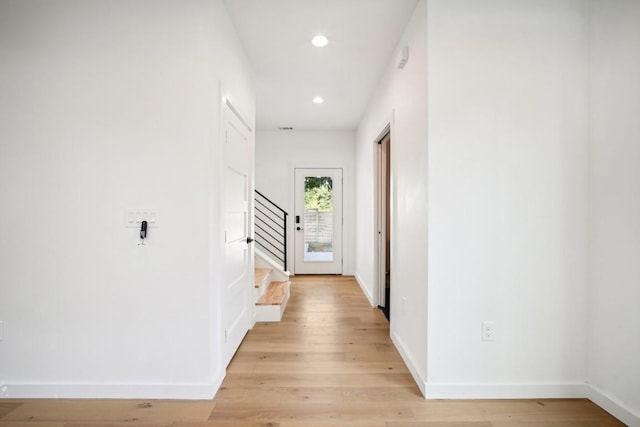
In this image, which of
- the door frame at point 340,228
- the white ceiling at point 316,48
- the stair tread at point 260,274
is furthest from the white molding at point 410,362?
the door frame at point 340,228

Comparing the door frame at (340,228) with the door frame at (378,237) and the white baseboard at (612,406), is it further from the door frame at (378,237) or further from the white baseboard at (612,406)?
the white baseboard at (612,406)

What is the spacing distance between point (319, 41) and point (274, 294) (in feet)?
9.19

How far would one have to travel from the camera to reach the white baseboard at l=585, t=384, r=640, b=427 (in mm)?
1734

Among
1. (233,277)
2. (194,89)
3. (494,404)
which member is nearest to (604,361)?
(494,404)

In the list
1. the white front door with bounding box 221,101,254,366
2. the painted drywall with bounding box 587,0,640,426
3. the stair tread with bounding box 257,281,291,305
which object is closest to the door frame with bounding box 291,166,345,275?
the stair tread with bounding box 257,281,291,305

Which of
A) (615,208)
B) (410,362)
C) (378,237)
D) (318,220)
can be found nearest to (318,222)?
(318,220)

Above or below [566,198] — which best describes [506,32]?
above

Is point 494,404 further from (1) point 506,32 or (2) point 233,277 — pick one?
(1) point 506,32

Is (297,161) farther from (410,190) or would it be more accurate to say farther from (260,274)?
(410,190)

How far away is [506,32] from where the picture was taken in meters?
2.03

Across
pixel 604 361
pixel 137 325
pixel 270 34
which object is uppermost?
pixel 270 34

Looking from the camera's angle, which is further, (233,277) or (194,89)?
(233,277)

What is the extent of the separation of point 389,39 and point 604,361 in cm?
281

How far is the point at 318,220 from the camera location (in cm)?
587
